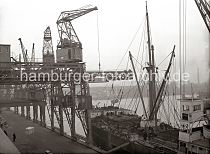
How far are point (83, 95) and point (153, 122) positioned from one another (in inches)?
528

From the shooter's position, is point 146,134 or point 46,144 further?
point 146,134

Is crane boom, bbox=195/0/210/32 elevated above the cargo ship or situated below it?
above

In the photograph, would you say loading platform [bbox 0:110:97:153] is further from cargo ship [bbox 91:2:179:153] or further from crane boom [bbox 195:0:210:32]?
crane boom [bbox 195:0:210:32]

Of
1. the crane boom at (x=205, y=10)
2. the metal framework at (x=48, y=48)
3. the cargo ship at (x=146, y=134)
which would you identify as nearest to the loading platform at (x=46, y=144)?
the cargo ship at (x=146, y=134)

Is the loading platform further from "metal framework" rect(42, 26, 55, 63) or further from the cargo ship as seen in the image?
"metal framework" rect(42, 26, 55, 63)

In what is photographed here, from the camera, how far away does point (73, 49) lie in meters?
41.1

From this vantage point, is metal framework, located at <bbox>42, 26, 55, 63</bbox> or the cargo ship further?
metal framework, located at <bbox>42, 26, 55, 63</bbox>

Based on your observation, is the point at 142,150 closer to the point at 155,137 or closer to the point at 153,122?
the point at 155,137

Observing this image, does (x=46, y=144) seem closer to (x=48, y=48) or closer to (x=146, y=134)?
(x=146, y=134)

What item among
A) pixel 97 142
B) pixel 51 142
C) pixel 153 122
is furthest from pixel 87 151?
pixel 97 142

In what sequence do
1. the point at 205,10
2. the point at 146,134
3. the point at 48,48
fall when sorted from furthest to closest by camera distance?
the point at 48,48 < the point at 146,134 < the point at 205,10

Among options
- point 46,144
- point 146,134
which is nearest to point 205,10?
point 146,134

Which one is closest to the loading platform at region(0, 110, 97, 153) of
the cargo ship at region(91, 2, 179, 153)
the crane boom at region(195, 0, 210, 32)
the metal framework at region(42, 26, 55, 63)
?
the cargo ship at region(91, 2, 179, 153)

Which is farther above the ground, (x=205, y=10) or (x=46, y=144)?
(x=205, y=10)
